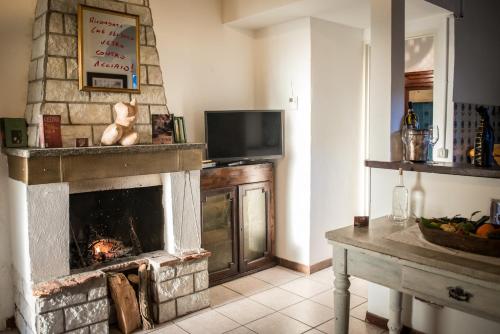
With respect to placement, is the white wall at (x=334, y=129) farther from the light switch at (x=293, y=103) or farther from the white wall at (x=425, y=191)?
the white wall at (x=425, y=191)

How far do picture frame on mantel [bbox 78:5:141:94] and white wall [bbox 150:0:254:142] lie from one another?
52 centimetres

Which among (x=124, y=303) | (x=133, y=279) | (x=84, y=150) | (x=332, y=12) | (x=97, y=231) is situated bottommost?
(x=124, y=303)

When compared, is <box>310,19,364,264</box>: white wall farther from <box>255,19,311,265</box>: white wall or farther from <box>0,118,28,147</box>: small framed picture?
<box>0,118,28,147</box>: small framed picture

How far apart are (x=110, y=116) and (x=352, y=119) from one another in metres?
2.29

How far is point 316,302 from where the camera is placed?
10.6 ft

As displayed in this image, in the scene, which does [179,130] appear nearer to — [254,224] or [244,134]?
[244,134]

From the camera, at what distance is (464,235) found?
1.78 meters

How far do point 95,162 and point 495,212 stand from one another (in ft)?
7.41

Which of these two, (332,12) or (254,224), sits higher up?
(332,12)

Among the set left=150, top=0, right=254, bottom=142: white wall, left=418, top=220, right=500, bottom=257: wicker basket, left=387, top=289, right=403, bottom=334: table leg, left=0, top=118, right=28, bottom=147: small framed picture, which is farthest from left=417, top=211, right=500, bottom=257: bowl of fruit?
left=0, top=118, right=28, bottom=147: small framed picture

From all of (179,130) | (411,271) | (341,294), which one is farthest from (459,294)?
(179,130)

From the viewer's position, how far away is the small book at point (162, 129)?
3.06 m

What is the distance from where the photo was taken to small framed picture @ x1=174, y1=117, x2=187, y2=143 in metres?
3.29

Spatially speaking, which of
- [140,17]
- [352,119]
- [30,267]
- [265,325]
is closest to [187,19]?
[140,17]
